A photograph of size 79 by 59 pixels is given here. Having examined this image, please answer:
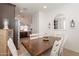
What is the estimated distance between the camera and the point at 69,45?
67.9 inches

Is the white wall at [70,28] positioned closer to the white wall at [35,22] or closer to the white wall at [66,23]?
the white wall at [66,23]

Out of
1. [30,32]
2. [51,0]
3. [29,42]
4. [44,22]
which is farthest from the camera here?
[29,42]

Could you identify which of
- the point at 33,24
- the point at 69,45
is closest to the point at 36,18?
the point at 33,24

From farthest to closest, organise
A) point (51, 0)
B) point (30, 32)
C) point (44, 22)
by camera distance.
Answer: point (30, 32), point (44, 22), point (51, 0)

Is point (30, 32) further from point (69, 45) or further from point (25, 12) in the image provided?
point (69, 45)

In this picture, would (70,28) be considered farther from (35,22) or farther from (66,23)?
(35,22)

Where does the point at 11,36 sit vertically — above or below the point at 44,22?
below

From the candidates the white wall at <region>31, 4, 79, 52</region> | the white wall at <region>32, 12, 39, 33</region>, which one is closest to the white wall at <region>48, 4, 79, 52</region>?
the white wall at <region>31, 4, 79, 52</region>

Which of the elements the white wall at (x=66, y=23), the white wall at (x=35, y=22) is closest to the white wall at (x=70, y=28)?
the white wall at (x=66, y=23)

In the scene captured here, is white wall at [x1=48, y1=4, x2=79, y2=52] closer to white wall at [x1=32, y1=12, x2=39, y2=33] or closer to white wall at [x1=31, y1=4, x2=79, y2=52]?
white wall at [x1=31, y1=4, x2=79, y2=52]

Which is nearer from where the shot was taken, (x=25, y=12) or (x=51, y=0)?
(x=51, y=0)

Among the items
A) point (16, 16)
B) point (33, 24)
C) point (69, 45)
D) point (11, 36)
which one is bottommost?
point (69, 45)

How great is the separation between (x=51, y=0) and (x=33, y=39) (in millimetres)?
1191

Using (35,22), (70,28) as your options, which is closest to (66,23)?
(70,28)
